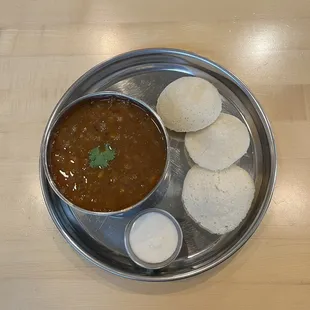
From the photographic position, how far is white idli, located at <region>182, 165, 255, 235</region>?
130cm

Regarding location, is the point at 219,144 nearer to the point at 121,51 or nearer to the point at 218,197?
the point at 218,197

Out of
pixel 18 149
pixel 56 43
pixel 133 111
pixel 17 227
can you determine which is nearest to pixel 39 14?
pixel 56 43

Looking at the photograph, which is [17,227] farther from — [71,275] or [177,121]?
[177,121]

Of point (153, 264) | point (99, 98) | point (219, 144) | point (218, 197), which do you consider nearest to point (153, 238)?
point (153, 264)

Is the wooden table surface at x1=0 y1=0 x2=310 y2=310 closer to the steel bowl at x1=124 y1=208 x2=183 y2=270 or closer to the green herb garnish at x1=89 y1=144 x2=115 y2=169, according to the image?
the steel bowl at x1=124 y1=208 x2=183 y2=270

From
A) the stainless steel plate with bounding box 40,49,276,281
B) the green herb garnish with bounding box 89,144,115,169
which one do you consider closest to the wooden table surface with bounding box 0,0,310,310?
the stainless steel plate with bounding box 40,49,276,281

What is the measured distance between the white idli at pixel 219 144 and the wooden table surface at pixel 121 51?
0.61 feet

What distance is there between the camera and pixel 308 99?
149 cm

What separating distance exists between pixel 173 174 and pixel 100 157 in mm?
278

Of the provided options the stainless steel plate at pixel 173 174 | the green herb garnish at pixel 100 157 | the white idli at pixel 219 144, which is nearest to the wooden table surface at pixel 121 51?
the stainless steel plate at pixel 173 174

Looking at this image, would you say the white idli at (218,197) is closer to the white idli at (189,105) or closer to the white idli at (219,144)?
the white idli at (219,144)

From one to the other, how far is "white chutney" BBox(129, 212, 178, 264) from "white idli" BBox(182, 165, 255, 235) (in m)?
0.09

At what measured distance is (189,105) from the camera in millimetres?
1319

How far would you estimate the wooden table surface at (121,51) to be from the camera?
1362 mm
